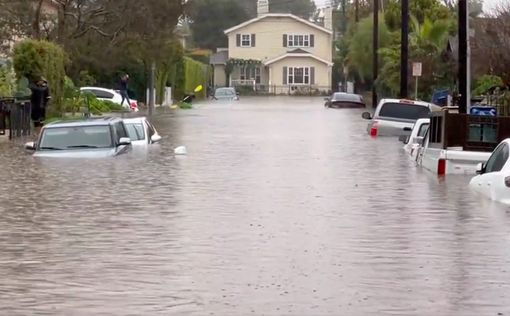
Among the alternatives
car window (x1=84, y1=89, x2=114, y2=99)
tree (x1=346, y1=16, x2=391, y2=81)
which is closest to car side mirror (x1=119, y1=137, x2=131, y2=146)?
car window (x1=84, y1=89, x2=114, y2=99)

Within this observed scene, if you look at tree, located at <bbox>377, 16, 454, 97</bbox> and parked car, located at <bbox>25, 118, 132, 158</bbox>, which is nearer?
parked car, located at <bbox>25, 118, 132, 158</bbox>

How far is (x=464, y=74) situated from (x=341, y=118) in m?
26.1

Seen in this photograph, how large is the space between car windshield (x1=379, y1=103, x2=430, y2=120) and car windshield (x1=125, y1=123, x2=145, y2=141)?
9685mm

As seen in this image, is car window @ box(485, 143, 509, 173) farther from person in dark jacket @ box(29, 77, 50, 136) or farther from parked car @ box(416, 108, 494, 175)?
person in dark jacket @ box(29, 77, 50, 136)

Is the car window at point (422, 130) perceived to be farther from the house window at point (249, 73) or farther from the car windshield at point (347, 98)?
the house window at point (249, 73)

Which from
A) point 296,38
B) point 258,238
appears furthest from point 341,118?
point 296,38

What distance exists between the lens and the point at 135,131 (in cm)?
3117

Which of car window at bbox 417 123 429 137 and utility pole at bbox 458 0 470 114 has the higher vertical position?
utility pole at bbox 458 0 470 114

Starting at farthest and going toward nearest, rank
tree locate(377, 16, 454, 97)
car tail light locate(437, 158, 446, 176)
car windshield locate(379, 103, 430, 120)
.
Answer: tree locate(377, 16, 454, 97) < car windshield locate(379, 103, 430, 120) < car tail light locate(437, 158, 446, 176)

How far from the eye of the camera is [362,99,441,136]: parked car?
3769 cm

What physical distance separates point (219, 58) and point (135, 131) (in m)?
96.1

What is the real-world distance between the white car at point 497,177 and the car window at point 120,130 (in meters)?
10.4

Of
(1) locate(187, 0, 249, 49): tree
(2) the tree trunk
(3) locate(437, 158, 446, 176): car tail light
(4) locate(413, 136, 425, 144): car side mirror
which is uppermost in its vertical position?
(1) locate(187, 0, 249, 49): tree

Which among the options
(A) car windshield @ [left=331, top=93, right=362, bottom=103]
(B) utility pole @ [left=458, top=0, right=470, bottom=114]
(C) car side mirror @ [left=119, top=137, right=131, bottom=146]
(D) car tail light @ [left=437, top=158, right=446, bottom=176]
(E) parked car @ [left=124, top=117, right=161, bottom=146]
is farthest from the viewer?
(A) car windshield @ [left=331, top=93, right=362, bottom=103]
